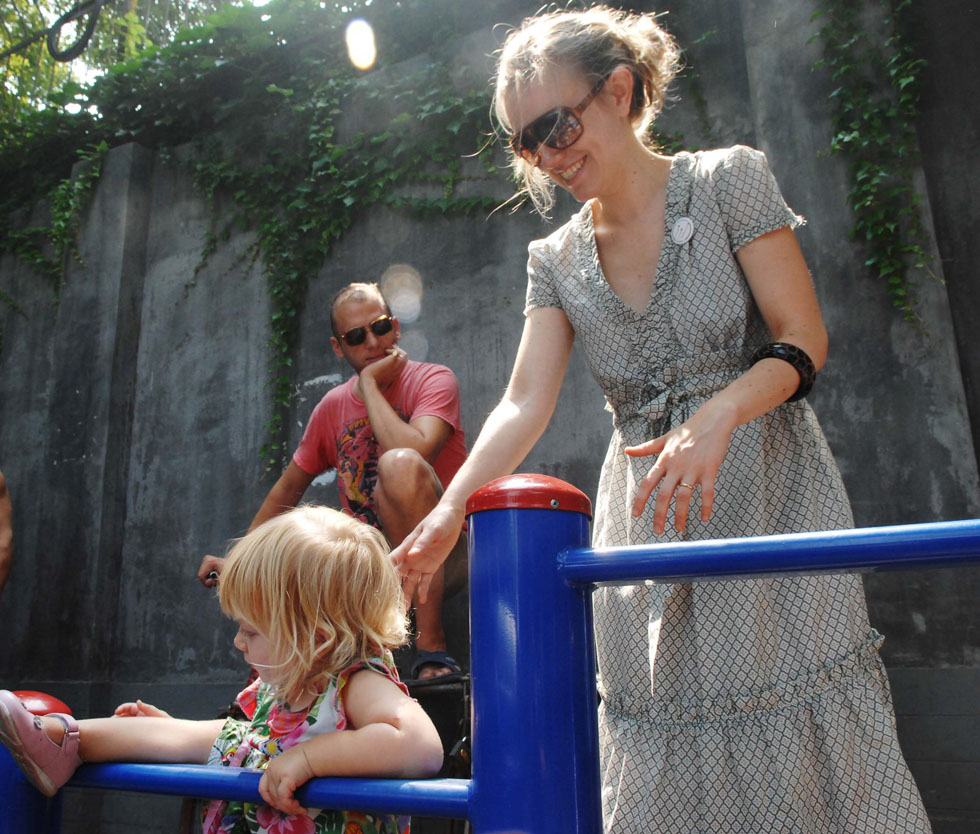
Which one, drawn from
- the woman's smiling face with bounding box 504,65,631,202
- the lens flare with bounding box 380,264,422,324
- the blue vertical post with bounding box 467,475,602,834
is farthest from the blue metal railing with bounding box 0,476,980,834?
the lens flare with bounding box 380,264,422,324

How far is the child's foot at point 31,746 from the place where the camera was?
139 cm

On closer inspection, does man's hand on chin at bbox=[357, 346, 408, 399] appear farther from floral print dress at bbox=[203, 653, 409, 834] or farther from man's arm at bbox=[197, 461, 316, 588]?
floral print dress at bbox=[203, 653, 409, 834]

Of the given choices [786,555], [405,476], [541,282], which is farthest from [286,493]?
[786,555]

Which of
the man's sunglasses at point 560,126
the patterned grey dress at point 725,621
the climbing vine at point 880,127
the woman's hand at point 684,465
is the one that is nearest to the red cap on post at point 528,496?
the woman's hand at point 684,465

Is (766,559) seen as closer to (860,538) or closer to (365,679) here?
(860,538)

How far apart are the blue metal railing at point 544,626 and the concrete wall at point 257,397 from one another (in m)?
2.48

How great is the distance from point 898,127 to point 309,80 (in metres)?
3.09

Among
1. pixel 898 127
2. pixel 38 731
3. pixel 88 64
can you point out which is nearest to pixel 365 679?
pixel 38 731

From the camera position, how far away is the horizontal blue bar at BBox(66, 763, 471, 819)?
1.03 meters

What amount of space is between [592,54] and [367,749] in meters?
1.30

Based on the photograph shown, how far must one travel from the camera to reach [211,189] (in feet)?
17.7

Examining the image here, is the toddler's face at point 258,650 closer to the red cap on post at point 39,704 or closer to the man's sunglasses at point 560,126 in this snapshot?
the red cap on post at point 39,704

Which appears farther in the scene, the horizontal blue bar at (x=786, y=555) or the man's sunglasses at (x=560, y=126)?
the man's sunglasses at (x=560, y=126)

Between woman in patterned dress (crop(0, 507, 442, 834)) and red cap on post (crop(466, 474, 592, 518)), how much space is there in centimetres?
52
